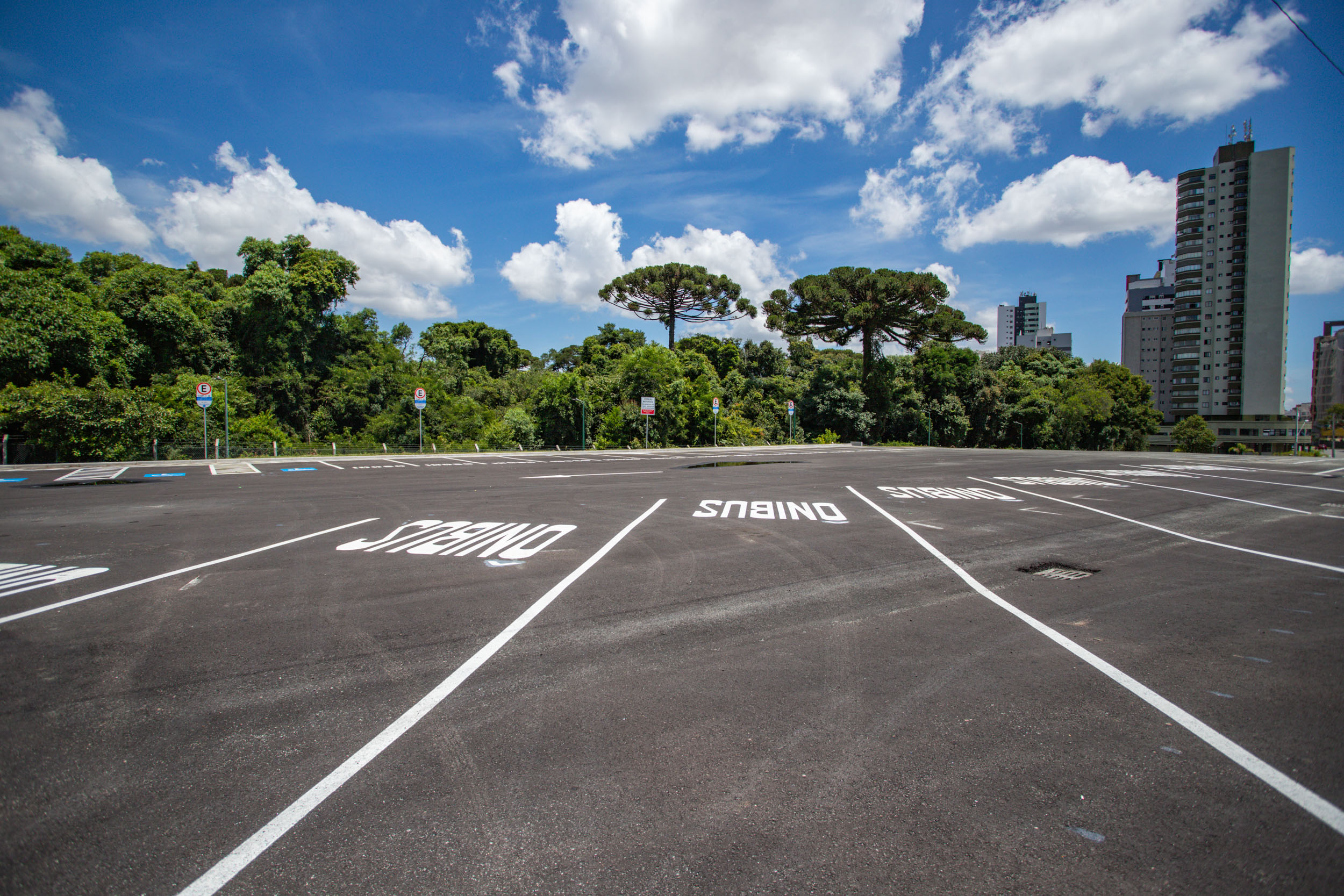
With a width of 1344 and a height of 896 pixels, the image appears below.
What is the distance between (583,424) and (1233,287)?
11605 centimetres

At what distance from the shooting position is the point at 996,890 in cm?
216

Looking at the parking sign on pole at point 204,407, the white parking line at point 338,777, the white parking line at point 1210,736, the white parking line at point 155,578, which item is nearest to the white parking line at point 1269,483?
the white parking line at point 1210,736

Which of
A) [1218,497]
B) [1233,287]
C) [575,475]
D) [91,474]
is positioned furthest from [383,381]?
[1233,287]

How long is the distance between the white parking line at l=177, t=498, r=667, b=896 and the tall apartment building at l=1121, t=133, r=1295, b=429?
13192 cm

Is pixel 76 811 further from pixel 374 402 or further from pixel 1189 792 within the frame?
pixel 374 402

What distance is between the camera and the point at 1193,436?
81250 mm

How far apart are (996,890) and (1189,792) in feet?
4.25

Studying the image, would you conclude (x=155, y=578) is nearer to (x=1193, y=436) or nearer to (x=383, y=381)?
(x=383, y=381)

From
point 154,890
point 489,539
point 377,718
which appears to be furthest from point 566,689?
point 489,539

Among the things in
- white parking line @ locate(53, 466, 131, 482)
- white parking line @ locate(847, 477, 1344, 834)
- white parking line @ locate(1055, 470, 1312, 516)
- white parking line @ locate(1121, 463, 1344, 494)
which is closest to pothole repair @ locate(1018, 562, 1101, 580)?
white parking line @ locate(847, 477, 1344, 834)

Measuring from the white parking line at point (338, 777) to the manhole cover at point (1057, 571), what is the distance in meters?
5.37

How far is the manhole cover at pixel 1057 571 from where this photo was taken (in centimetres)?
654

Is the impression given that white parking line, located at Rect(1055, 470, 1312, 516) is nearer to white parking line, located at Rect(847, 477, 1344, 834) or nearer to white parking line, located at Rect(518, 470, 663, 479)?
white parking line, located at Rect(847, 477, 1344, 834)

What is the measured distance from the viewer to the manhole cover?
654cm
